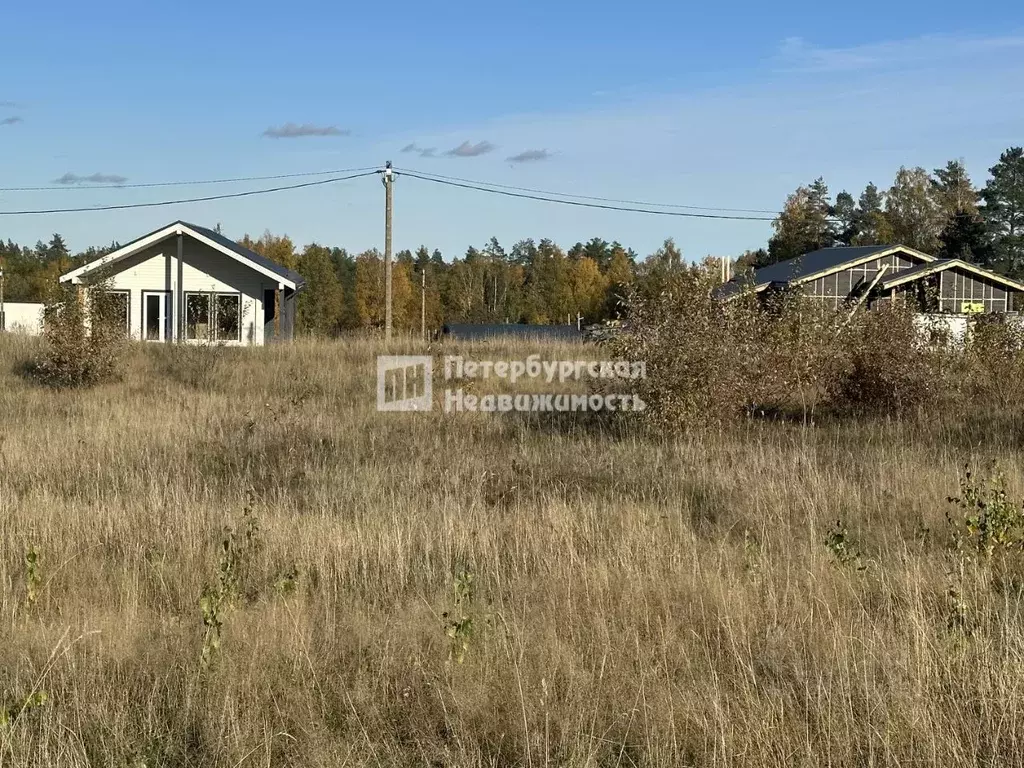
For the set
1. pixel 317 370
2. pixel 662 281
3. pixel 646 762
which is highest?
pixel 662 281

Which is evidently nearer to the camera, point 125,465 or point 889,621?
point 889,621

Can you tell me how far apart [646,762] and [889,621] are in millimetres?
1891

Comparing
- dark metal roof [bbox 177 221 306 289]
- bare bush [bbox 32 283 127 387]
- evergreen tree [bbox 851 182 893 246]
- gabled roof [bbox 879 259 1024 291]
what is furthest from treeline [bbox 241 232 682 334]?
A: bare bush [bbox 32 283 127 387]

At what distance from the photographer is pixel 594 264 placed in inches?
2933

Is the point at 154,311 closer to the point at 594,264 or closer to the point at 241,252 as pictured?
the point at 241,252

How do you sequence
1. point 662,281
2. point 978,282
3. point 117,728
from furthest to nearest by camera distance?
point 978,282
point 662,281
point 117,728

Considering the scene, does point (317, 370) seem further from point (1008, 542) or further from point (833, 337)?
point (1008, 542)

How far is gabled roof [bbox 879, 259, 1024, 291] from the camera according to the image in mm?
35656

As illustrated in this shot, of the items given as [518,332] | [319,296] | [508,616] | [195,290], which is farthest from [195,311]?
[319,296]

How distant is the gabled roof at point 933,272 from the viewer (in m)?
35.7

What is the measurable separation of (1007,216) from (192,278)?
44.9 metres

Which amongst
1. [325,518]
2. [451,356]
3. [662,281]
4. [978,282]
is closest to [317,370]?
[451,356]

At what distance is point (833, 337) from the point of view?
15914mm

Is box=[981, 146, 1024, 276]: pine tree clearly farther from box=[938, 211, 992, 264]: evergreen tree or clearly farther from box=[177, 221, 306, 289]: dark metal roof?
box=[177, 221, 306, 289]: dark metal roof
